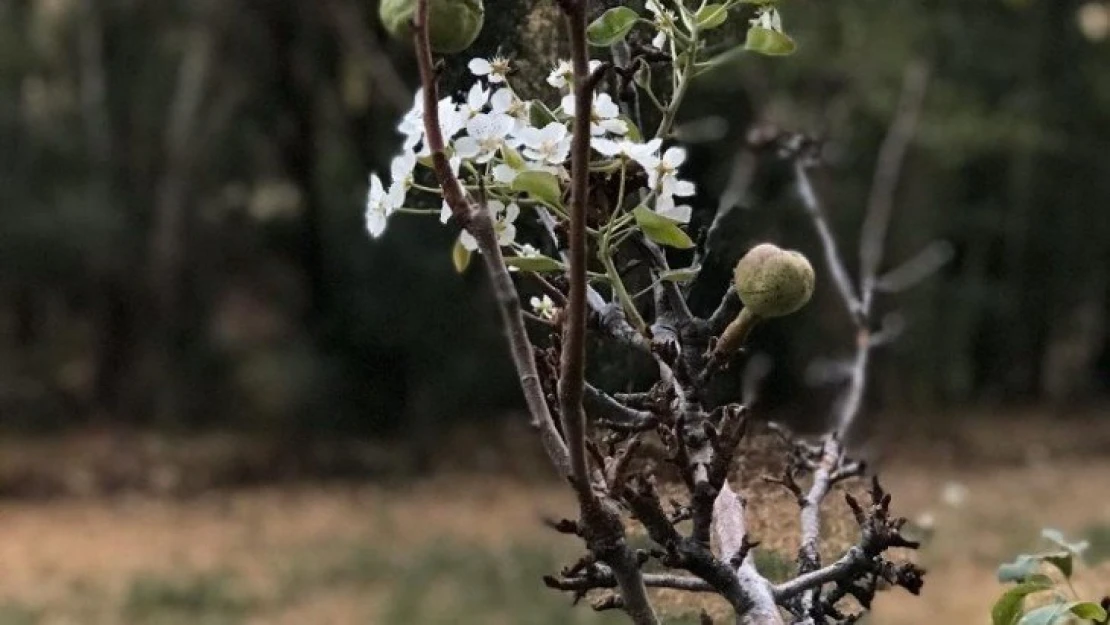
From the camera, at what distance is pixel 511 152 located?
1.16 ft

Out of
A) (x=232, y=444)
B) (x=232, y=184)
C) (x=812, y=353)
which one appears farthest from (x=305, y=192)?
(x=812, y=353)

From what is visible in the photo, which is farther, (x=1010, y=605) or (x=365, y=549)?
(x=365, y=549)

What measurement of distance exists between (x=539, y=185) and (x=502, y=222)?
0.04 meters

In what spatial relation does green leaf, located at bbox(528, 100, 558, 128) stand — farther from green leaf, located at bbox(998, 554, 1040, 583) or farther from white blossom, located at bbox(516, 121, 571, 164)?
green leaf, located at bbox(998, 554, 1040, 583)

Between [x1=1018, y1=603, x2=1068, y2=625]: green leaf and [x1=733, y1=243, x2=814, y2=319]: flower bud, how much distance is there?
0.65 ft

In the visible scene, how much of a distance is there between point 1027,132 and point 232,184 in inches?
87.5

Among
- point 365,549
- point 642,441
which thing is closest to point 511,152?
point 642,441

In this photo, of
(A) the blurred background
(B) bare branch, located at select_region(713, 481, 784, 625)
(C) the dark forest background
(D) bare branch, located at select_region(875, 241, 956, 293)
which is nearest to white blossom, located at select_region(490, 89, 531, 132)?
(B) bare branch, located at select_region(713, 481, 784, 625)

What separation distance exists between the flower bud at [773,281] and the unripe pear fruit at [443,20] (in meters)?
0.10

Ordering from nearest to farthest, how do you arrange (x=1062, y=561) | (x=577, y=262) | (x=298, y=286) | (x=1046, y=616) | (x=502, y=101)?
(x=577, y=262)
(x=502, y=101)
(x=1046, y=616)
(x=1062, y=561)
(x=298, y=286)

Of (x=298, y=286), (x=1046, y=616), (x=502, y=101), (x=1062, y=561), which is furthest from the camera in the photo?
(x=298, y=286)

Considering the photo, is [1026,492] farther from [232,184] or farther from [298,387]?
[232,184]

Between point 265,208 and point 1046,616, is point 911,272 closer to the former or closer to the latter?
point 265,208

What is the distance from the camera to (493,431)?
11.3 ft
